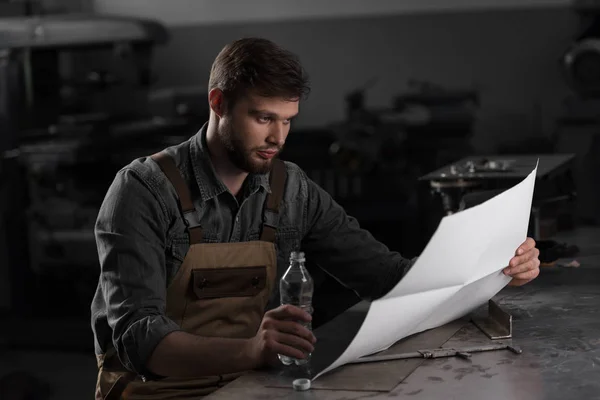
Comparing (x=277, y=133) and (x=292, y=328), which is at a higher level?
(x=277, y=133)

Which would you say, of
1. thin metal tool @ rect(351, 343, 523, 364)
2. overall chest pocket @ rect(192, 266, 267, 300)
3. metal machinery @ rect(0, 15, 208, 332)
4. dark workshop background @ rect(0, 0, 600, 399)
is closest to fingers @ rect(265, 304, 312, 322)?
thin metal tool @ rect(351, 343, 523, 364)

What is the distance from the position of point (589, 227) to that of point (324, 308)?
89 centimetres

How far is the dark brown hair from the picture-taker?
154 cm

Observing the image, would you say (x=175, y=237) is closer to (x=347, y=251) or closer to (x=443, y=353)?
(x=347, y=251)

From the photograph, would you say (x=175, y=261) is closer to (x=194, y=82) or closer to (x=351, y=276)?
(x=351, y=276)

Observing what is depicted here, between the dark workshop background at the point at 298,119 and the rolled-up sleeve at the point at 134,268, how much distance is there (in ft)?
5.17

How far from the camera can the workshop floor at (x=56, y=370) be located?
3.42 meters

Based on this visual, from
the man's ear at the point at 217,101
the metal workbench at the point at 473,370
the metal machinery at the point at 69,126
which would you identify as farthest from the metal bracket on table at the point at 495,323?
the metal machinery at the point at 69,126

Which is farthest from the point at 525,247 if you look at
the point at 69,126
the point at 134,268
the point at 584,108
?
the point at 69,126

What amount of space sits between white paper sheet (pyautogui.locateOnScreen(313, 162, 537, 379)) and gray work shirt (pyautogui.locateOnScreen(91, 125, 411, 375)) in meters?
A: 0.25

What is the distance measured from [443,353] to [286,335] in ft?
0.78

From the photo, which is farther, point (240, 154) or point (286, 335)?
point (240, 154)

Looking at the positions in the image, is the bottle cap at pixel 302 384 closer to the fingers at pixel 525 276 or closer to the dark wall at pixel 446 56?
the fingers at pixel 525 276

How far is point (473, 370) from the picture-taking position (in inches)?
51.6
